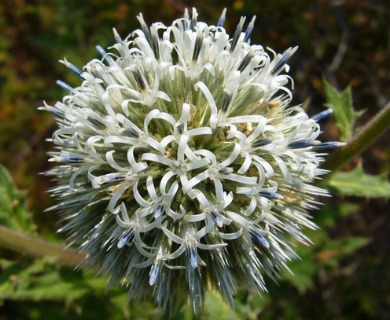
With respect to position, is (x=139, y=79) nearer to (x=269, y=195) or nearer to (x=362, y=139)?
(x=269, y=195)

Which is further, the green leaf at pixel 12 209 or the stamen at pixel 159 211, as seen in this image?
the green leaf at pixel 12 209

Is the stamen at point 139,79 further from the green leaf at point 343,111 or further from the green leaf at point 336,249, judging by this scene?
the green leaf at point 336,249

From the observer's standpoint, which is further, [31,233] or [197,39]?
[31,233]

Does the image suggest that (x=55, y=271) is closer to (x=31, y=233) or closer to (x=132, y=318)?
(x=31, y=233)

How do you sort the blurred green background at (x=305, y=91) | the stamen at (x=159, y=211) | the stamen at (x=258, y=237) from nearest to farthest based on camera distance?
1. the stamen at (x=159, y=211)
2. the stamen at (x=258, y=237)
3. the blurred green background at (x=305, y=91)

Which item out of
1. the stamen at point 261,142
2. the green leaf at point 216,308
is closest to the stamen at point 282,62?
the stamen at point 261,142

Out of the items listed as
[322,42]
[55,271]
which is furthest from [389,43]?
[55,271]
